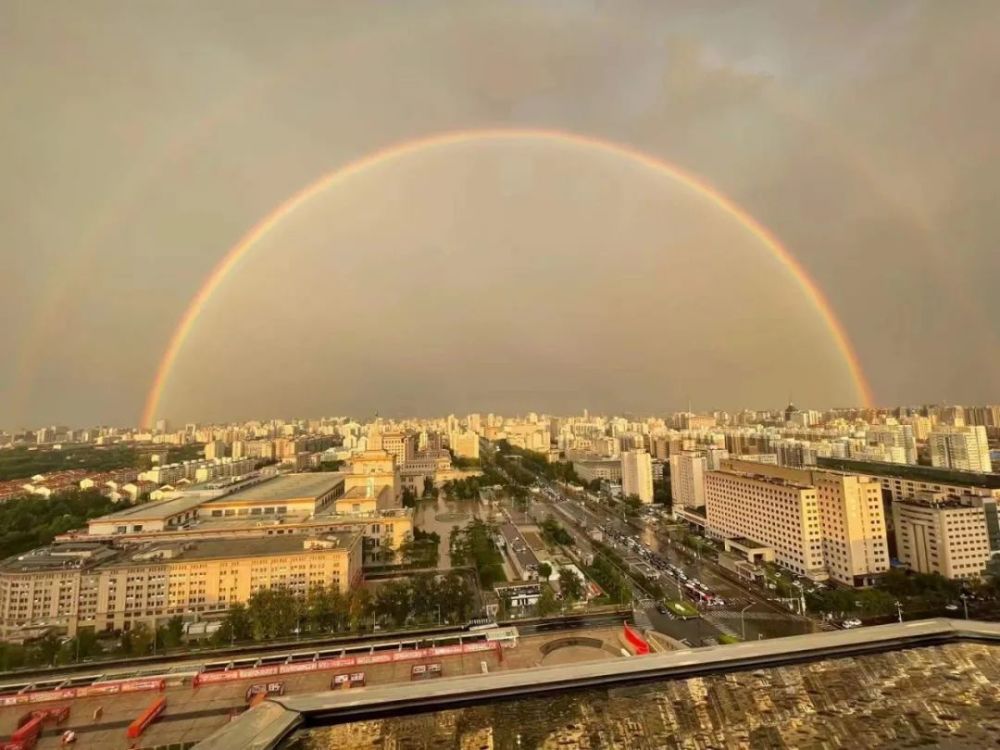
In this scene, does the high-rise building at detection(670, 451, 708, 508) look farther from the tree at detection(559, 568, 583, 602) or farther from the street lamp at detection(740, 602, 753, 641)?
the tree at detection(559, 568, 583, 602)

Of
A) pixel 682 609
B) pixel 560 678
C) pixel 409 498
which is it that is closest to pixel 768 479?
pixel 682 609

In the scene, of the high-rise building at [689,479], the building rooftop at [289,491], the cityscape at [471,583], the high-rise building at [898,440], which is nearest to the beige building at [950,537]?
the cityscape at [471,583]

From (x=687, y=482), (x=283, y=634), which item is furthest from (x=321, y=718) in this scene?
(x=687, y=482)

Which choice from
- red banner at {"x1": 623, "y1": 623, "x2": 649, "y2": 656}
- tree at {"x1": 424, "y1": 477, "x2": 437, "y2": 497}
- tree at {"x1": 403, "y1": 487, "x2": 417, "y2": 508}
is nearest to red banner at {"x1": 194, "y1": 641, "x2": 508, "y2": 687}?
red banner at {"x1": 623, "y1": 623, "x2": 649, "y2": 656}

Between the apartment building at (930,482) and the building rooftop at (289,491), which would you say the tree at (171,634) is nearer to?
the building rooftop at (289,491)

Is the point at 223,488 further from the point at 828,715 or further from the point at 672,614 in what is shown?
the point at 828,715

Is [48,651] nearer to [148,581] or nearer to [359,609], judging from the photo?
[148,581]
